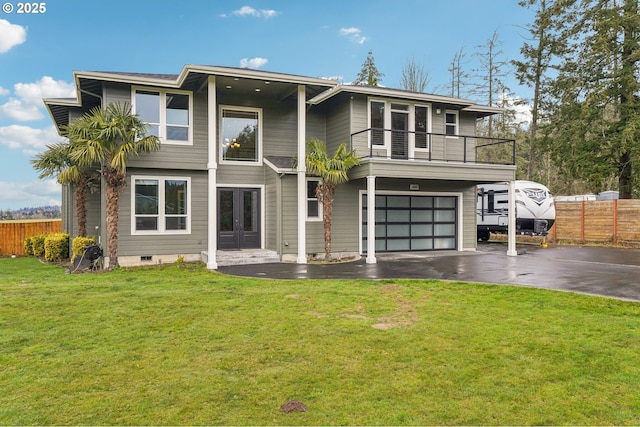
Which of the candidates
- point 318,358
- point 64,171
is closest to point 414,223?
point 64,171

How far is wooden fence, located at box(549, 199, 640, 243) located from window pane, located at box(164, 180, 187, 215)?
17.6 metres

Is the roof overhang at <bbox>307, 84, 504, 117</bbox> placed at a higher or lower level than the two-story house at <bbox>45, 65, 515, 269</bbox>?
higher

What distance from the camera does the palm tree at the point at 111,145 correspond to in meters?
11.7

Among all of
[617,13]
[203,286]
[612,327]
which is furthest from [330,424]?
[617,13]

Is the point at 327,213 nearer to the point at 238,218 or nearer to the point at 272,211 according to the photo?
the point at 272,211

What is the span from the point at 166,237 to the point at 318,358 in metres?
9.87

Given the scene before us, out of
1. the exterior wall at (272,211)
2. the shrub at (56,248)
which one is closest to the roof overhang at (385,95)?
the exterior wall at (272,211)

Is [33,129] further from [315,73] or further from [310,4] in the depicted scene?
[315,73]

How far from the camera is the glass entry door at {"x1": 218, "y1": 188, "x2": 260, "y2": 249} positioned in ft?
46.6

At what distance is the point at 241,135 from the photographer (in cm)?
1477

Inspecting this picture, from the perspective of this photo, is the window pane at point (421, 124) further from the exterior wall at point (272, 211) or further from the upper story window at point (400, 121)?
the exterior wall at point (272, 211)

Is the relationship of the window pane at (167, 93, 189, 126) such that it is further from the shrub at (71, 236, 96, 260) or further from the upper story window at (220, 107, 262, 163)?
the shrub at (71, 236, 96, 260)

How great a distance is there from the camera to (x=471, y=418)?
3451mm

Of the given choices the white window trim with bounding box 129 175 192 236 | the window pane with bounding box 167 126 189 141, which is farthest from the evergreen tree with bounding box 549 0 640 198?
the white window trim with bounding box 129 175 192 236
